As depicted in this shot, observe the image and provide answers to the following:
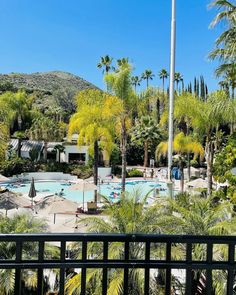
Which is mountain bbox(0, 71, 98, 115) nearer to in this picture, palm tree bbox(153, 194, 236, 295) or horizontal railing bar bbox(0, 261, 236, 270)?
palm tree bbox(153, 194, 236, 295)

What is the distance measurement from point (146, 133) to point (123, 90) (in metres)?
26.6

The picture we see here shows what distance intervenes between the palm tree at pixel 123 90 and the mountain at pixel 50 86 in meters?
57.9

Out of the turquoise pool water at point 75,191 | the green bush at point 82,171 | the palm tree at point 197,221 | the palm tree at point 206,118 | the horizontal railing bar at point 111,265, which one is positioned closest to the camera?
the horizontal railing bar at point 111,265

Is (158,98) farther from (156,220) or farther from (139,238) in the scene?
(139,238)

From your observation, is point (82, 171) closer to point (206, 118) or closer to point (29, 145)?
point (29, 145)

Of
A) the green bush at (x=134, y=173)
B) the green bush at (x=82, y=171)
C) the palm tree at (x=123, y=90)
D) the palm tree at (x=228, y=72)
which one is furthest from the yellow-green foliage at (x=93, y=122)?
the green bush at (x=134, y=173)

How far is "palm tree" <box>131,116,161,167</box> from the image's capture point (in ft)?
156

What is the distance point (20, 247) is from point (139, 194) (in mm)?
7679

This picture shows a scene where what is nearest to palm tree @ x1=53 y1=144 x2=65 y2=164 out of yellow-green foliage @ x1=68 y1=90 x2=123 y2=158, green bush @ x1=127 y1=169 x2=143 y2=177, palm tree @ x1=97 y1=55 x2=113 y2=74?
green bush @ x1=127 y1=169 x2=143 y2=177

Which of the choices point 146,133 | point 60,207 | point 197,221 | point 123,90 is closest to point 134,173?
point 146,133

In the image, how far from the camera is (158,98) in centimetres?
6981

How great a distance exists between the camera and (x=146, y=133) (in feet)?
157

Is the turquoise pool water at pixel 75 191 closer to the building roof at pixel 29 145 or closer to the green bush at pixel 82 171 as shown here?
the green bush at pixel 82 171

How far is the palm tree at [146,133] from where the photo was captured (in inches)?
1877
